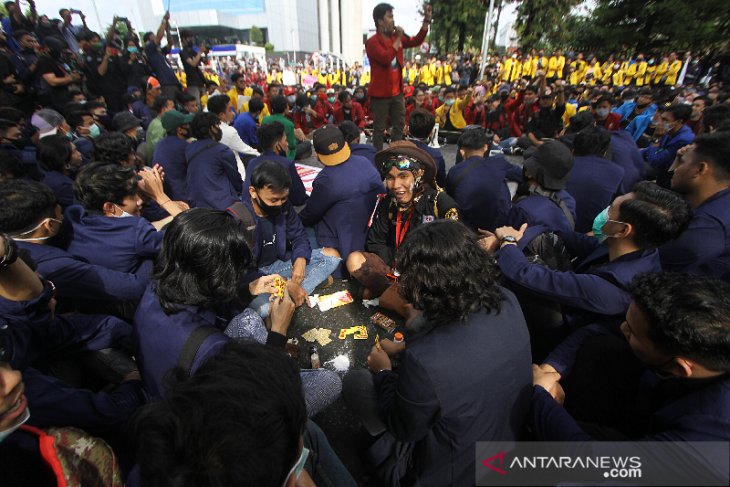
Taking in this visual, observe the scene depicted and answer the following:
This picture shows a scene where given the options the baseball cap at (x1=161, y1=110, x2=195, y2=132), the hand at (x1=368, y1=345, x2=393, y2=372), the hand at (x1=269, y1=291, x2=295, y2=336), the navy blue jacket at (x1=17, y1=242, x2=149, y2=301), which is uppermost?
the baseball cap at (x1=161, y1=110, x2=195, y2=132)

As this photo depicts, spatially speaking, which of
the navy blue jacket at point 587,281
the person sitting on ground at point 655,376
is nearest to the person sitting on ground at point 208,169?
the navy blue jacket at point 587,281

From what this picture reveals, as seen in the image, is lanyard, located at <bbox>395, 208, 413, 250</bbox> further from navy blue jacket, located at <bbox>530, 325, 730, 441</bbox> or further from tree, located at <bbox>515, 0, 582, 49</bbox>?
tree, located at <bbox>515, 0, 582, 49</bbox>

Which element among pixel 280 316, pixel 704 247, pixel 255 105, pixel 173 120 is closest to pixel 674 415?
pixel 704 247

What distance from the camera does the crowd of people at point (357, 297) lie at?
1.01 m

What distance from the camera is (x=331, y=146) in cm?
346

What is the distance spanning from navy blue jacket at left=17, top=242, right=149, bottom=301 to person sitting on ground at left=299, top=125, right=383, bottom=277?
1.76 meters

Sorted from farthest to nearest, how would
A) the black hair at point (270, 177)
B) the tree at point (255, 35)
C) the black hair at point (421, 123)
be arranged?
the tree at point (255, 35)
the black hair at point (421, 123)
the black hair at point (270, 177)

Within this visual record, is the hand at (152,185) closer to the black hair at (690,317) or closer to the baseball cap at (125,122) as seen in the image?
the baseball cap at (125,122)

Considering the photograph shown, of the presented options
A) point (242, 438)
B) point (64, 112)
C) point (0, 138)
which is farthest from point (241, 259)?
point (64, 112)

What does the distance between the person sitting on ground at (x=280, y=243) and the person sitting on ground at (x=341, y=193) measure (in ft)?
0.82

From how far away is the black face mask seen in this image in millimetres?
2928

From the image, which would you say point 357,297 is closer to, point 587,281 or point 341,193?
point 341,193

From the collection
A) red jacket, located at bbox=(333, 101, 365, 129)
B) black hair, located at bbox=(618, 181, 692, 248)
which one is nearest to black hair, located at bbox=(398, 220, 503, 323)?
black hair, located at bbox=(618, 181, 692, 248)

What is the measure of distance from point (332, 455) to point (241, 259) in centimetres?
108
